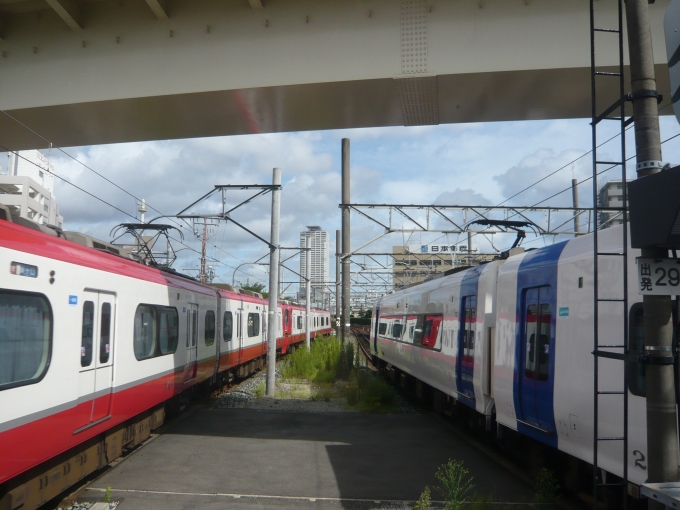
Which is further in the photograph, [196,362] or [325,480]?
[196,362]

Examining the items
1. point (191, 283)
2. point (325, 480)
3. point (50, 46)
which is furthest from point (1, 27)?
point (325, 480)

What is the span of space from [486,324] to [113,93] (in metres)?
6.09

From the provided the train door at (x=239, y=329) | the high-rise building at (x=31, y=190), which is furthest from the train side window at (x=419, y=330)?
the high-rise building at (x=31, y=190)

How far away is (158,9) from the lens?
889cm

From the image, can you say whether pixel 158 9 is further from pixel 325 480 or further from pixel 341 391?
pixel 341 391

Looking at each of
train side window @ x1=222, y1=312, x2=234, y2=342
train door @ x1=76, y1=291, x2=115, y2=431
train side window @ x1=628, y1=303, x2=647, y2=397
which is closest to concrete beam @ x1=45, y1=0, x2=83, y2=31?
train door @ x1=76, y1=291, x2=115, y2=431

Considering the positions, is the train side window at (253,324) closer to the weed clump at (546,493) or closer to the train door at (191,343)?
the train door at (191,343)

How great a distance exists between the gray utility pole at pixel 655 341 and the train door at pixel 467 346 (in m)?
6.07

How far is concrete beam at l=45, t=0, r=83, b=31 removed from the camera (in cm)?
859

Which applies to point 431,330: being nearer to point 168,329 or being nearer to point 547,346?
point 168,329

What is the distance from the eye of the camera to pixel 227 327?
16.9m

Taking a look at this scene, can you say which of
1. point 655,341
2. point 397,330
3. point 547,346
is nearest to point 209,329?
point 397,330

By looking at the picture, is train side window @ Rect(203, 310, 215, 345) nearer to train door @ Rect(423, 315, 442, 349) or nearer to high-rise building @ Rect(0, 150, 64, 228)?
train door @ Rect(423, 315, 442, 349)

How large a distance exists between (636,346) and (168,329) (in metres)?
7.51
